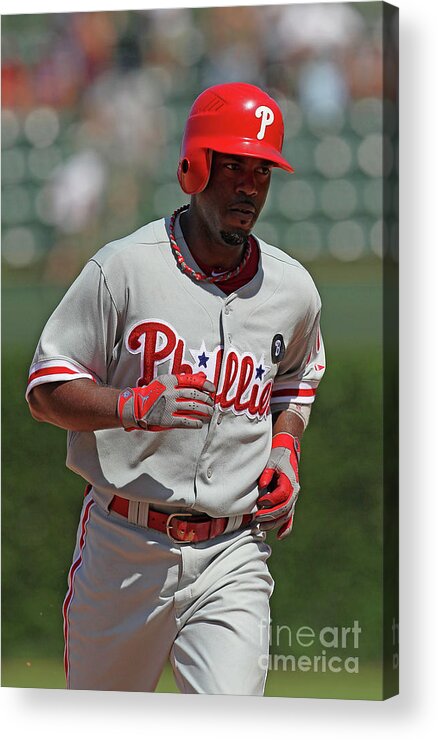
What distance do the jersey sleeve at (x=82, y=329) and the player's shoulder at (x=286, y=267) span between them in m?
0.59

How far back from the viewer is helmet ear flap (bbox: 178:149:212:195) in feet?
17.2

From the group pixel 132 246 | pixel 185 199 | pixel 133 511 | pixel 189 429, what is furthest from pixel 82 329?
pixel 185 199

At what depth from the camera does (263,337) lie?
533 centimetres

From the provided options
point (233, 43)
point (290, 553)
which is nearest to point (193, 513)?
point (290, 553)

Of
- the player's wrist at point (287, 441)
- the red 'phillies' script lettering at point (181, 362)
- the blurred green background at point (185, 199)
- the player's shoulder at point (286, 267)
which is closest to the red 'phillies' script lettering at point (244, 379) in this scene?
the red 'phillies' script lettering at point (181, 362)

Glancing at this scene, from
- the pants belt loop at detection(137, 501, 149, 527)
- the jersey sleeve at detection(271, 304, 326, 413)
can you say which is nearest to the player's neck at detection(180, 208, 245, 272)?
the jersey sleeve at detection(271, 304, 326, 413)

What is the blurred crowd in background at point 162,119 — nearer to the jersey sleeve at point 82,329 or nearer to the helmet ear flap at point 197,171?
the helmet ear flap at point 197,171

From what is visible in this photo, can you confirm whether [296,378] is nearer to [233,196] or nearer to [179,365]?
[179,365]

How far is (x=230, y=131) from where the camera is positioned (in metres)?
5.23

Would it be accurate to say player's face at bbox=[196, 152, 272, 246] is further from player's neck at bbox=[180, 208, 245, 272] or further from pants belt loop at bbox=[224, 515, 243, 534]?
pants belt loop at bbox=[224, 515, 243, 534]

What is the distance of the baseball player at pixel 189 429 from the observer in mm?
5109

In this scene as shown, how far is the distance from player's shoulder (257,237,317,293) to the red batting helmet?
0.33 metres

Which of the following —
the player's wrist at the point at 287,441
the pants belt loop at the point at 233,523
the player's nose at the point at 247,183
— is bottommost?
the pants belt loop at the point at 233,523

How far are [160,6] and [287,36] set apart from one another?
1.60 ft
